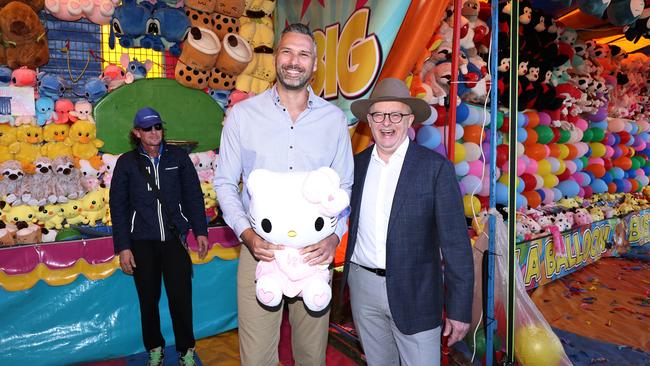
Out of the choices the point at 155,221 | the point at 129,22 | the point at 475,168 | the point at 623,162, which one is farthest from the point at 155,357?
the point at 623,162

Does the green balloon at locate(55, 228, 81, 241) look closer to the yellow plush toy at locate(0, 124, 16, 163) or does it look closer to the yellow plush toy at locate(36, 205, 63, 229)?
the yellow plush toy at locate(36, 205, 63, 229)

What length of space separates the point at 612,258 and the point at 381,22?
16.9 feet

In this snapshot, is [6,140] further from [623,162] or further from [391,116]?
[623,162]

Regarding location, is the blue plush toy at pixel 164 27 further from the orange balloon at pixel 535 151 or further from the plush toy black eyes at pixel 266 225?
the orange balloon at pixel 535 151

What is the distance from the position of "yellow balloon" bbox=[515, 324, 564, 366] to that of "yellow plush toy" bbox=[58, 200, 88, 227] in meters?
3.41

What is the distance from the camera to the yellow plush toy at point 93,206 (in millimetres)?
3500

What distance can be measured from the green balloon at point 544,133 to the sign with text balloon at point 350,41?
2.76 m

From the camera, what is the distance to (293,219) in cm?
147

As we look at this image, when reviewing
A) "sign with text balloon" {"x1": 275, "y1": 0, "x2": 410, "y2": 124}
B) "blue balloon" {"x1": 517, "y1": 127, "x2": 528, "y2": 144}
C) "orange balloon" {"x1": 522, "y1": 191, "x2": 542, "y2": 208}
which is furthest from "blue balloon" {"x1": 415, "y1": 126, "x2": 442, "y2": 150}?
"orange balloon" {"x1": 522, "y1": 191, "x2": 542, "y2": 208}

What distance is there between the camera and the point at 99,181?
369 cm

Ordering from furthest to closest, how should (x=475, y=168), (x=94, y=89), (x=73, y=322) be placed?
(x=475, y=168), (x=94, y=89), (x=73, y=322)

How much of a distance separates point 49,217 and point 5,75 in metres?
1.14

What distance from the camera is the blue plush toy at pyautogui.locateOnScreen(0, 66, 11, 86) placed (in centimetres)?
332

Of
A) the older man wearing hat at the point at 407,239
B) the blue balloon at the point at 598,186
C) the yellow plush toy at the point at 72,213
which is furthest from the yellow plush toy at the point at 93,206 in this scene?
the blue balloon at the point at 598,186
